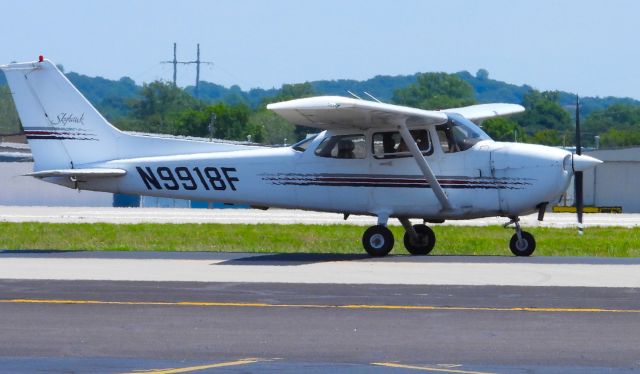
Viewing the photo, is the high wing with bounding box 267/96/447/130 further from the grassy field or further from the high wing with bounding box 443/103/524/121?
the grassy field

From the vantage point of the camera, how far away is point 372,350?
10.4 m

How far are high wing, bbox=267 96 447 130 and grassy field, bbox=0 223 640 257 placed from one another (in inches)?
168

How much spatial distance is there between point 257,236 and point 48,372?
20.4 m

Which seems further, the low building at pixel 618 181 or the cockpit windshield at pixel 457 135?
the low building at pixel 618 181

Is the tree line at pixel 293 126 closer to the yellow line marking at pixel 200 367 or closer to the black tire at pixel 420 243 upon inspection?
the black tire at pixel 420 243

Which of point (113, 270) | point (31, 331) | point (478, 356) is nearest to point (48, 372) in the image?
point (31, 331)

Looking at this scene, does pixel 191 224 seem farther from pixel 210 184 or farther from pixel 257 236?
pixel 210 184

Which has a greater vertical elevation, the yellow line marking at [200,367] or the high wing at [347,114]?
the high wing at [347,114]

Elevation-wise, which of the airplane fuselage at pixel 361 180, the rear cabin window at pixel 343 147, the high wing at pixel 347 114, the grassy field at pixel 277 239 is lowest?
the grassy field at pixel 277 239

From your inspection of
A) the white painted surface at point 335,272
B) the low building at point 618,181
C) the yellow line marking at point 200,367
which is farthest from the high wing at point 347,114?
the low building at point 618,181

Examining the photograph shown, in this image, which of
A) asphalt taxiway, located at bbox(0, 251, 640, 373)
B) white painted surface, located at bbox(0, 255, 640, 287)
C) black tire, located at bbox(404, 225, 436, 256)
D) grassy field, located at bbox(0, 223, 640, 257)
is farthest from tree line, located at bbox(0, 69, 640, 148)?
asphalt taxiway, located at bbox(0, 251, 640, 373)

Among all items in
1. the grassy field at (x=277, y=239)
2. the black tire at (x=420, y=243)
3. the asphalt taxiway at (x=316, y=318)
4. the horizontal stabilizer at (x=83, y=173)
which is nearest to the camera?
the asphalt taxiway at (x=316, y=318)

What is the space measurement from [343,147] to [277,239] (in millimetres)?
8399

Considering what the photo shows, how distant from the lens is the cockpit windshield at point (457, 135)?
20203 millimetres
